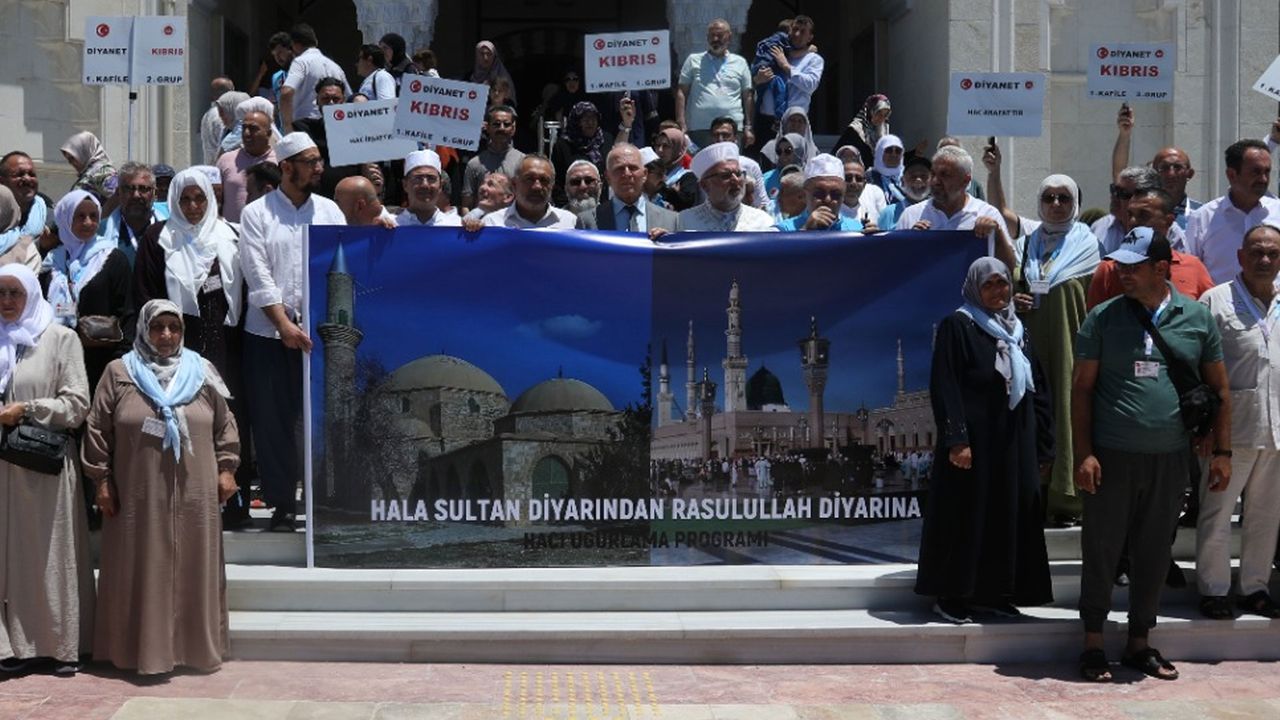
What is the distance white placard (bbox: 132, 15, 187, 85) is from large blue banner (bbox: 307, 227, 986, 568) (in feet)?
13.0

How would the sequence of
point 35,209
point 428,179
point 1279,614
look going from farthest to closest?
point 35,209 → point 428,179 → point 1279,614

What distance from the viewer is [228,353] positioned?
8.53m

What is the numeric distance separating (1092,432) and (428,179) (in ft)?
12.7

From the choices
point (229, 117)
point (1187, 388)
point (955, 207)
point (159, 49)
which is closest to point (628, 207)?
point (955, 207)

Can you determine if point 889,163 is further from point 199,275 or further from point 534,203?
point 199,275

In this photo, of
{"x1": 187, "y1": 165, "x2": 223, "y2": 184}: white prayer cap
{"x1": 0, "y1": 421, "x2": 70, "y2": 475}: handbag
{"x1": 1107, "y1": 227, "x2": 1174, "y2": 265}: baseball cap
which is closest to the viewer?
{"x1": 0, "y1": 421, "x2": 70, "y2": 475}: handbag

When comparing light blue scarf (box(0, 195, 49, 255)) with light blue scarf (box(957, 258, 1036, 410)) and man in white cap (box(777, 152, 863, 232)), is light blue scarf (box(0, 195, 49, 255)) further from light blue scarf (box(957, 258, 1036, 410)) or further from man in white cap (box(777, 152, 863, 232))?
light blue scarf (box(957, 258, 1036, 410))

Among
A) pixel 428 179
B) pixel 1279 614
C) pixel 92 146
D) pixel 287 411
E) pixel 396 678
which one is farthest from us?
pixel 92 146

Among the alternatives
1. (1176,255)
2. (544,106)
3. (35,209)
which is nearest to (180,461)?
(35,209)

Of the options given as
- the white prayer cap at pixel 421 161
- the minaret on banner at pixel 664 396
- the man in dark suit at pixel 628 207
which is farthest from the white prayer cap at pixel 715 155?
the white prayer cap at pixel 421 161

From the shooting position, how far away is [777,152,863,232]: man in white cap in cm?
873

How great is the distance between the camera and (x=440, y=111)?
9523 mm

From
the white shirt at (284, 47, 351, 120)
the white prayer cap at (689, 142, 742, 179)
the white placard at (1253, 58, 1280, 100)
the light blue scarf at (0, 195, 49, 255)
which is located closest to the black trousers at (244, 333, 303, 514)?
the light blue scarf at (0, 195, 49, 255)

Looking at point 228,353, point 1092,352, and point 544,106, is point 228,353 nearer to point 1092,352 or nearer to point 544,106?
point 1092,352
